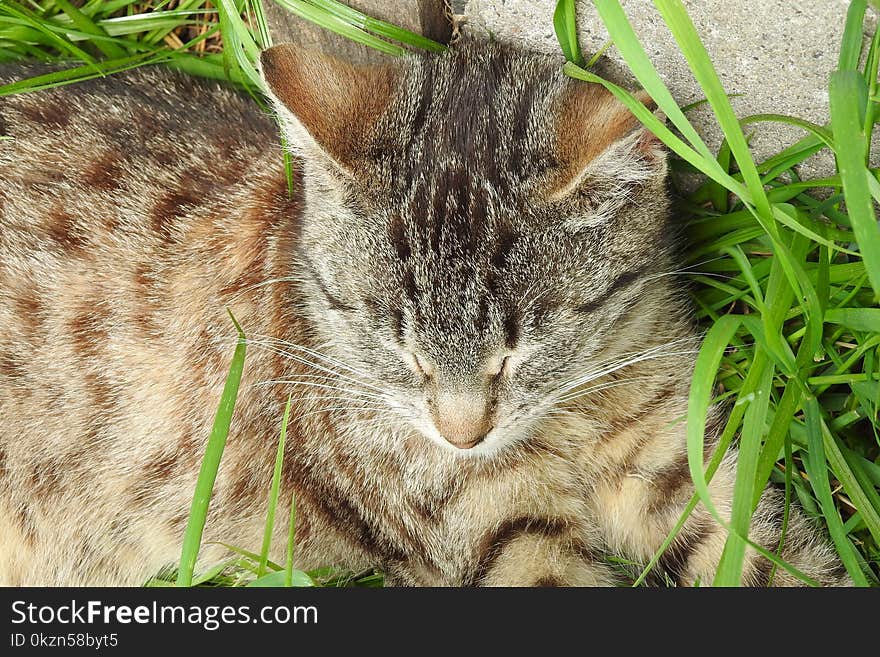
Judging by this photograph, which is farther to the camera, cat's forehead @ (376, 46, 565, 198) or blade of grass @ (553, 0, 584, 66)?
blade of grass @ (553, 0, 584, 66)

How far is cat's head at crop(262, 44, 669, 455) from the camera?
1986mm

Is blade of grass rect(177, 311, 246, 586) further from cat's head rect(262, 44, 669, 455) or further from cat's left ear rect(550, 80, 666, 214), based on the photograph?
cat's left ear rect(550, 80, 666, 214)

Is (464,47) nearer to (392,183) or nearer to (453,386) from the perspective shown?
(392,183)

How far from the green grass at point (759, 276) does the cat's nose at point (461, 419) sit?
1.44 ft

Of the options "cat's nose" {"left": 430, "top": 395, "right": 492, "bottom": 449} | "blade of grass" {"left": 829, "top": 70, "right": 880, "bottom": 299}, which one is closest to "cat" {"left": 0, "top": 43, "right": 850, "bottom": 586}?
"cat's nose" {"left": 430, "top": 395, "right": 492, "bottom": 449}

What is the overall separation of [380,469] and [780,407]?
1.04 metres

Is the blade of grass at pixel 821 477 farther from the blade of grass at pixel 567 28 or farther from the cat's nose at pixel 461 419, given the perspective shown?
the blade of grass at pixel 567 28

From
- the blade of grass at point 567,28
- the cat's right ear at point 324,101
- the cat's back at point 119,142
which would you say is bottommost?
the cat's back at point 119,142

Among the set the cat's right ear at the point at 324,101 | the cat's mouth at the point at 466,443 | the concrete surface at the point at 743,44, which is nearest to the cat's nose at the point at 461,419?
the cat's mouth at the point at 466,443

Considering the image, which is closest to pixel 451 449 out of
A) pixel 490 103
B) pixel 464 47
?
pixel 490 103

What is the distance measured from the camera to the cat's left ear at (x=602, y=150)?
191 centimetres

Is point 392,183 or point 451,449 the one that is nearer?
point 392,183

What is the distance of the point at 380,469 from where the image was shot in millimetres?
2439

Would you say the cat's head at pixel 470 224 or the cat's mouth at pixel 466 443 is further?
the cat's mouth at pixel 466 443
